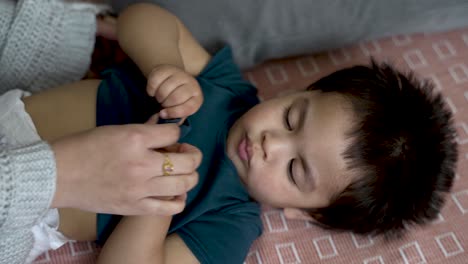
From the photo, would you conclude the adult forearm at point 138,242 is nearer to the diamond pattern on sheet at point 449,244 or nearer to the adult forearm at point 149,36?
the adult forearm at point 149,36

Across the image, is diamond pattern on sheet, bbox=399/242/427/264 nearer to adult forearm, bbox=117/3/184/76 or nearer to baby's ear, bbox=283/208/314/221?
baby's ear, bbox=283/208/314/221

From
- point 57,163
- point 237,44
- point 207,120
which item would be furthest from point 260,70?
point 57,163

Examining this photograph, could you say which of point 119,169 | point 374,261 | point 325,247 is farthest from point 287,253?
point 119,169

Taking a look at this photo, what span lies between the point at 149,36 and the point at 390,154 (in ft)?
1.87

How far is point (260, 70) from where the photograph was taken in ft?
4.65

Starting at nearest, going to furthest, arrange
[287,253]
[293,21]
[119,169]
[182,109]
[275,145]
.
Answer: [119,169] → [182,109] → [275,145] → [287,253] → [293,21]

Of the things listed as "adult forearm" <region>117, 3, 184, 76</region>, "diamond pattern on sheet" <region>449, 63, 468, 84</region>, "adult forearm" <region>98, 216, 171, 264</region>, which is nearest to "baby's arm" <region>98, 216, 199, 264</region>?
"adult forearm" <region>98, 216, 171, 264</region>

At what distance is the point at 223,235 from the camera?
42.2 inches

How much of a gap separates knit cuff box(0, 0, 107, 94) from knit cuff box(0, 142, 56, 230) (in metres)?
0.44

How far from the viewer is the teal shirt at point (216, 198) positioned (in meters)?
1.05

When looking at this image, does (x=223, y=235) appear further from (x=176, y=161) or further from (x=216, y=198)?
(x=176, y=161)

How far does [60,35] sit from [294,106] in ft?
1.80

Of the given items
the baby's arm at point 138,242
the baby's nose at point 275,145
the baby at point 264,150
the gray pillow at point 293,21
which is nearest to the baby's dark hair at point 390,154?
the baby at point 264,150

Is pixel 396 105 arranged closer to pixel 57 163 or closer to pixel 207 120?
pixel 207 120
